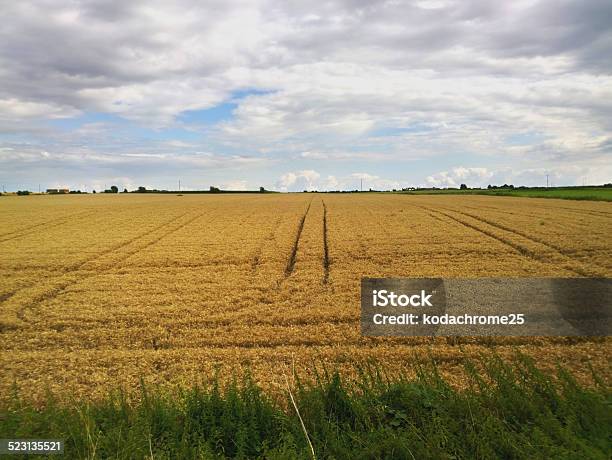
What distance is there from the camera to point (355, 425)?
5816 mm

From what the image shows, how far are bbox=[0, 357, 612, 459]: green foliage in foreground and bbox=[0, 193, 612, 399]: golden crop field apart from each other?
1.95 meters

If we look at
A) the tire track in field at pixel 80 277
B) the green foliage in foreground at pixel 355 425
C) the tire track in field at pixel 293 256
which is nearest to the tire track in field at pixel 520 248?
the tire track in field at pixel 293 256

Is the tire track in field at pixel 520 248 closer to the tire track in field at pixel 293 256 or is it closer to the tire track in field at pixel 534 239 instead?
the tire track in field at pixel 534 239

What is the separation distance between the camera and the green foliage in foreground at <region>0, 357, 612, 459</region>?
5.24 metres

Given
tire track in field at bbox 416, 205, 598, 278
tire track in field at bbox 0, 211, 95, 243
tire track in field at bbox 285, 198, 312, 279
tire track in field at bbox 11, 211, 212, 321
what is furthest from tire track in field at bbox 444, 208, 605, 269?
tire track in field at bbox 0, 211, 95, 243

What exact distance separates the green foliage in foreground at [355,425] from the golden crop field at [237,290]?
1.95 metres

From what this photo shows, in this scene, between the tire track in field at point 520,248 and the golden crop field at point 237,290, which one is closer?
the golden crop field at point 237,290

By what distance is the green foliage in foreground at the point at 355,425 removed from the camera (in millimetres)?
5242

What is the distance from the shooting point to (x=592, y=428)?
536cm

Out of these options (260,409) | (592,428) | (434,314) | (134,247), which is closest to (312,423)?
(260,409)

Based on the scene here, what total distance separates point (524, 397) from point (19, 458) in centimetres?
618

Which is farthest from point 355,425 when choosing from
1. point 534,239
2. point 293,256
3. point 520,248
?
point 534,239

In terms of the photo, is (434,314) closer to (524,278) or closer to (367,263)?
(524,278)

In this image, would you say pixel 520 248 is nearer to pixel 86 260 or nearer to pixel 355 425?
pixel 355 425
